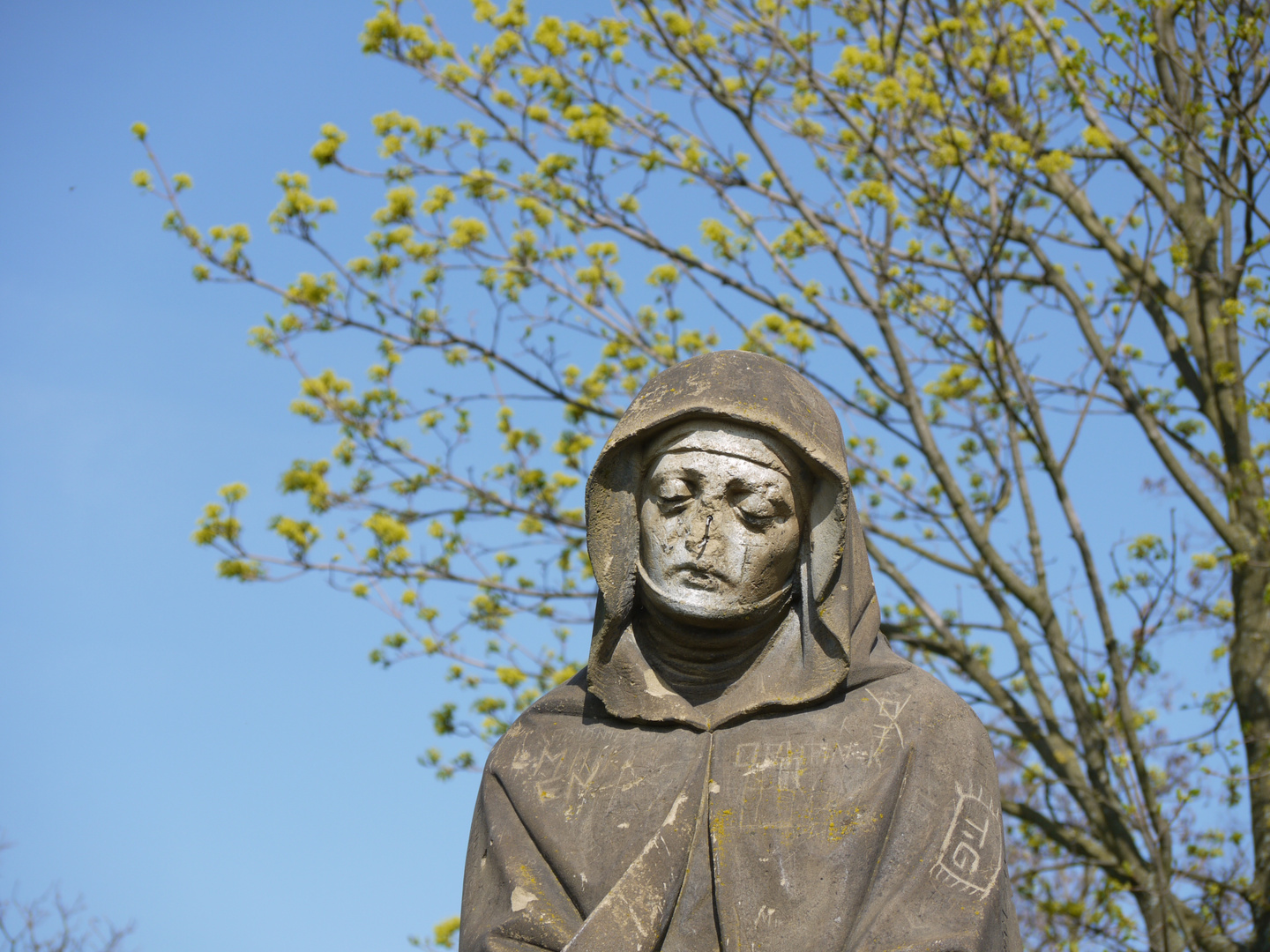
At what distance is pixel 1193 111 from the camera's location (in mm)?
8508

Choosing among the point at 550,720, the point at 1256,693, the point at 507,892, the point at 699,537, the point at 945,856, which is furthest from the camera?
the point at 1256,693

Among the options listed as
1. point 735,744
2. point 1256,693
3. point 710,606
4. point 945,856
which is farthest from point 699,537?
point 1256,693

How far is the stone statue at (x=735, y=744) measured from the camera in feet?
11.0

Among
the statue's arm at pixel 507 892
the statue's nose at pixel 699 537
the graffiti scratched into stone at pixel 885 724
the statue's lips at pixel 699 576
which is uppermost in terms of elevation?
the statue's nose at pixel 699 537

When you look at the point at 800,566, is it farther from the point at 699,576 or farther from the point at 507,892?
the point at 507,892

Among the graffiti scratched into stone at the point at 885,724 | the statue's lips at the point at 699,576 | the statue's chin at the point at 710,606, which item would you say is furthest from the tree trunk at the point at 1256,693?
the statue's lips at the point at 699,576

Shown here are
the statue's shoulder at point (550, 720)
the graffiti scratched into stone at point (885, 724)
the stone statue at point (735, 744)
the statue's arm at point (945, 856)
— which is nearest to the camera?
the statue's arm at point (945, 856)

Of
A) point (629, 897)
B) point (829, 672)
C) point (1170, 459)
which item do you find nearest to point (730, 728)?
point (829, 672)

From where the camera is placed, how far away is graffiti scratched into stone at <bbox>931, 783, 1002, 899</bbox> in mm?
3348

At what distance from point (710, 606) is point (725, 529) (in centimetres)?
19

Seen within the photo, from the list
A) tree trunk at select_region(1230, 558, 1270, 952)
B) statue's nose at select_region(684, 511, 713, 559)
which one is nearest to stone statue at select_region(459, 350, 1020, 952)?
statue's nose at select_region(684, 511, 713, 559)

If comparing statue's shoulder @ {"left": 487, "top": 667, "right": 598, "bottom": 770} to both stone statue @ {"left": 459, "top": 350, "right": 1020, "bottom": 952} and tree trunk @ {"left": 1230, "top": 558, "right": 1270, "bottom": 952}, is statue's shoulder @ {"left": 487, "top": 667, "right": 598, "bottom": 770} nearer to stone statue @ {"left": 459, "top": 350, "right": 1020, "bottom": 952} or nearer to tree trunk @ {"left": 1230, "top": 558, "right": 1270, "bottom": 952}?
stone statue @ {"left": 459, "top": 350, "right": 1020, "bottom": 952}

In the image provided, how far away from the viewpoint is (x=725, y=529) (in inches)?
145

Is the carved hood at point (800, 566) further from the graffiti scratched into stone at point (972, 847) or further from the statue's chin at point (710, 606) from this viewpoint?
the graffiti scratched into stone at point (972, 847)
